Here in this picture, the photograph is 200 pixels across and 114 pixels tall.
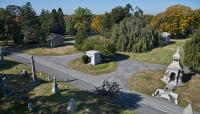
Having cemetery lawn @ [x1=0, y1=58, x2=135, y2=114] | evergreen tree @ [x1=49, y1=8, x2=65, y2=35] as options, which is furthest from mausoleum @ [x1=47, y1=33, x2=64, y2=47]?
cemetery lawn @ [x1=0, y1=58, x2=135, y2=114]

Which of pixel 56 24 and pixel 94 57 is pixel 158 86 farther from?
pixel 56 24

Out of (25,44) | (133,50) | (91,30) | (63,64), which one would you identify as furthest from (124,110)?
(91,30)

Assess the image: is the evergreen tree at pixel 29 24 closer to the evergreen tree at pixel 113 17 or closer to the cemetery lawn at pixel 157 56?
the evergreen tree at pixel 113 17

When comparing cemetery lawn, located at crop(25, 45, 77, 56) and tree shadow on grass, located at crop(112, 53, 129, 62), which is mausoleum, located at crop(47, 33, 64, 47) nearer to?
cemetery lawn, located at crop(25, 45, 77, 56)

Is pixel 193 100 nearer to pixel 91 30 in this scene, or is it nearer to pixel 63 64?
pixel 63 64

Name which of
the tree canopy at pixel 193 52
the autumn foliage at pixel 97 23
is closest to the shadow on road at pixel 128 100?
the tree canopy at pixel 193 52

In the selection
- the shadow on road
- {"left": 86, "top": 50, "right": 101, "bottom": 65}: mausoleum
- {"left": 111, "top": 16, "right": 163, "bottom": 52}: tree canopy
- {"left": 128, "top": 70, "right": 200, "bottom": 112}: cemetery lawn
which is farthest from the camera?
{"left": 111, "top": 16, "right": 163, "bottom": 52}: tree canopy
